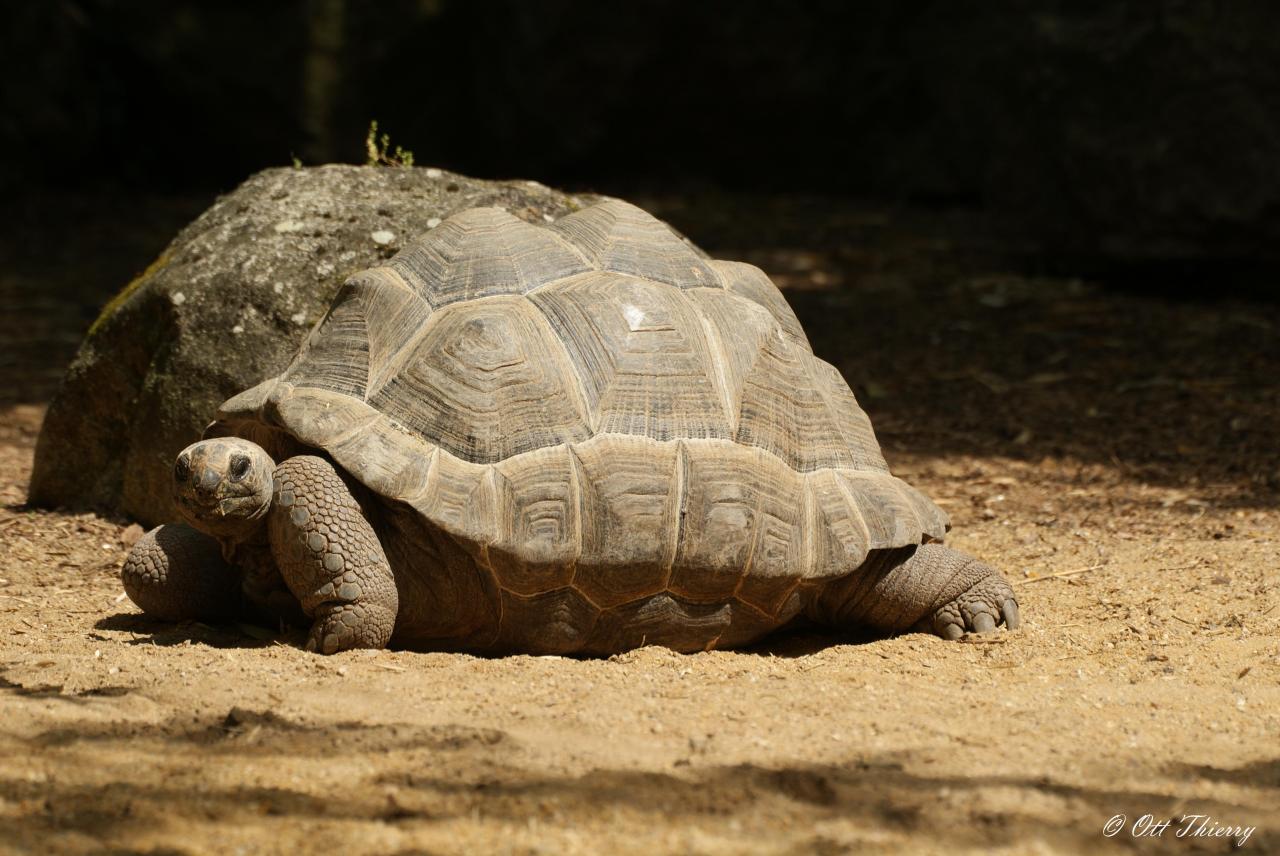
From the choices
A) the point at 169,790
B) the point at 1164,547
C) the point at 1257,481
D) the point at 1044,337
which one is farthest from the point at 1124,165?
the point at 169,790

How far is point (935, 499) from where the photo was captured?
17.1ft

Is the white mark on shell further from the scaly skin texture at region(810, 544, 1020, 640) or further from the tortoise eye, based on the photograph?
the tortoise eye

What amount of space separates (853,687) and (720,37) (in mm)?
8925

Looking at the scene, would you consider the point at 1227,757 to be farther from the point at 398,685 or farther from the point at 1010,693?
the point at 398,685

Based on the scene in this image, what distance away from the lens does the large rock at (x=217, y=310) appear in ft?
13.9

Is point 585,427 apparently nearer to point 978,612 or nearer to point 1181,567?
point 978,612

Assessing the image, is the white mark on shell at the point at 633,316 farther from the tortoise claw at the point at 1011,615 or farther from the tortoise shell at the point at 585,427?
the tortoise claw at the point at 1011,615

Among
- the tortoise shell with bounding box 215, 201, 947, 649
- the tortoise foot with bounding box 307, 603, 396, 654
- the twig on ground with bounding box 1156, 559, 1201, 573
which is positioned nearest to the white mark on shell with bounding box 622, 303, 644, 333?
the tortoise shell with bounding box 215, 201, 947, 649

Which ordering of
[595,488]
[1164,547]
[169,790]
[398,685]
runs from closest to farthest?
[169,790] → [398,685] → [595,488] → [1164,547]

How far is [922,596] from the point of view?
12.3ft

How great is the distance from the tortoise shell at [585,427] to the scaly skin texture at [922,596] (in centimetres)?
10

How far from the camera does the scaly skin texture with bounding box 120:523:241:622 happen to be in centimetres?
359

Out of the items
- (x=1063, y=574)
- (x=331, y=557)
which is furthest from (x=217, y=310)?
(x=1063, y=574)

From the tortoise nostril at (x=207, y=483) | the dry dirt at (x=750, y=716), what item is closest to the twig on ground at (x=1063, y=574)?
the dry dirt at (x=750, y=716)
